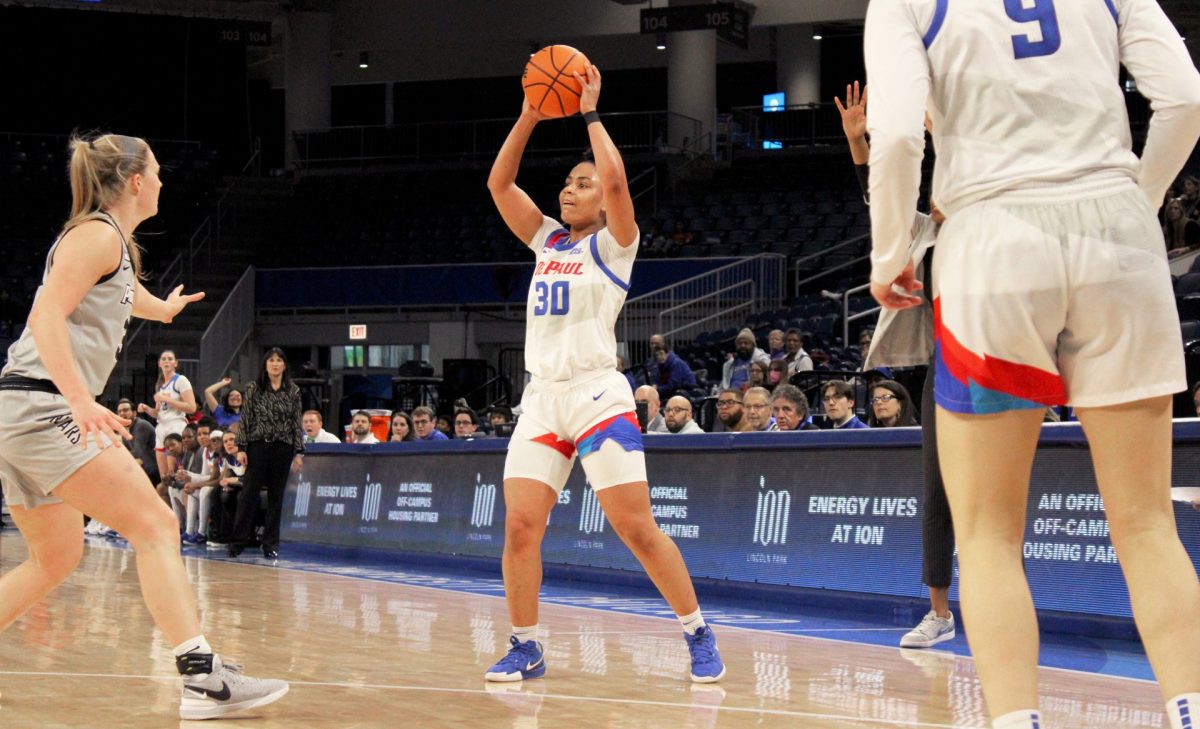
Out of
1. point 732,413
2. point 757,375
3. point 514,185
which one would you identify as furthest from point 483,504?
point 514,185

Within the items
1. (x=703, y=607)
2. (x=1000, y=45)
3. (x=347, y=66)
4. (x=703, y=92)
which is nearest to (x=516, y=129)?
(x=1000, y=45)

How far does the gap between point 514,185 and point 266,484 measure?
7636 mm

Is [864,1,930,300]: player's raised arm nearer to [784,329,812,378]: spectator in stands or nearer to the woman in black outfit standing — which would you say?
the woman in black outfit standing

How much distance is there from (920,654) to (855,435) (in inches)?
79.6

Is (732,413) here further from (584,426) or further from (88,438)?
(88,438)

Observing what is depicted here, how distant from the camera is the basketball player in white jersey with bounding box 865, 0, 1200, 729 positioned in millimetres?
2809

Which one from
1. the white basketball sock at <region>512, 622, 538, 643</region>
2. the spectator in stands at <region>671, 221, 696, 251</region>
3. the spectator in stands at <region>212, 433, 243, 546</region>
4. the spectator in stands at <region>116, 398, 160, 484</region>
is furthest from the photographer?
the spectator in stands at <region>671, 221, 696, 251</region>

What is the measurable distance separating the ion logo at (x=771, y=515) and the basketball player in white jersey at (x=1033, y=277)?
5587mm

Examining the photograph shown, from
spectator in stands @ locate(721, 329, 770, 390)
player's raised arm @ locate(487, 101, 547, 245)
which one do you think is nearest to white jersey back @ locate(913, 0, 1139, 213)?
player's raised arm @ locate(487, 101, 547, 245)

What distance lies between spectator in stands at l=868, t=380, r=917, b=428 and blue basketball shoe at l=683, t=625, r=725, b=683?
11.4 feet

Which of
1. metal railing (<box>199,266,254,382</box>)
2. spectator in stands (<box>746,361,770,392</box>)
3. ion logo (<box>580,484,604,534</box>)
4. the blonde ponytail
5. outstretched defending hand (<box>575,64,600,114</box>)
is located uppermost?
metal railing (<box>199,266,254,382</box>)

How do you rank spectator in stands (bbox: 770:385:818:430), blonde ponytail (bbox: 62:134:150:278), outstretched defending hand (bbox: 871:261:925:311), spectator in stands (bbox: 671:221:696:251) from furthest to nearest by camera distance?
spectator in stands (bbox: 671:221:696:251) < spectator in stands (bbox: 770:385:818:430) < blonde ponytail (bbox: 62:134:150:278) < outstretched defending hand (bbox: 871:261:925:311)

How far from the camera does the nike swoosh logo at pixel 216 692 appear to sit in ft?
14.4

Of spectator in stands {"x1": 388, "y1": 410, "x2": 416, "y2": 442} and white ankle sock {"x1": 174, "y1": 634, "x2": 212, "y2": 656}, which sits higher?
spectator in stands {"x1": 388, "y1": 410, "x2": 416, "y2": 442}
